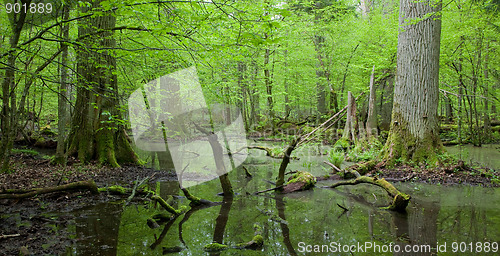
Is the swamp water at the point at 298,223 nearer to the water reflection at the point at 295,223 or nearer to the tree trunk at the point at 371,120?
the water reflection at the point at 295,223

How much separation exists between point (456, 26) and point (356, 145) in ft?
19.3

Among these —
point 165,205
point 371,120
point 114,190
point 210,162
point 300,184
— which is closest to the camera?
point 165,205

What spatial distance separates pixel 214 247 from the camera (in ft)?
11.1

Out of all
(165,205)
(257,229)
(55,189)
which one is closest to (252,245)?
(257,229)

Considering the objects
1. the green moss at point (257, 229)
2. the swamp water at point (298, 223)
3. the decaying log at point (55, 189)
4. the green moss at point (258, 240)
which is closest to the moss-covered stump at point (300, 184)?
the swamp water at point (298, 223)

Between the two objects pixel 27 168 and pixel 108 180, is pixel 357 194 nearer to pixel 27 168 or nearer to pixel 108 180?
pixel 108 180

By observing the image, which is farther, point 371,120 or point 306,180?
point 371,120

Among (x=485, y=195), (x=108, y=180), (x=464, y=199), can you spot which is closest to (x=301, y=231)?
(x=464, y=199)

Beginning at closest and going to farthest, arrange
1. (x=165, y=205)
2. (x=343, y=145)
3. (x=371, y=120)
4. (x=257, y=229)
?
(x=257, y=229), (x=165, y=205), (x=371, y=120), (x=343, y=145)

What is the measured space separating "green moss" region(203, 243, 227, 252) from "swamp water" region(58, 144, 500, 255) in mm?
69

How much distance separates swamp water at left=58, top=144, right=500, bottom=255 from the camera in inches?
135

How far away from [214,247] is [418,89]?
657cm

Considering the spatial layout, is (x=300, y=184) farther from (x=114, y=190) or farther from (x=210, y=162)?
(x=210, y=162)

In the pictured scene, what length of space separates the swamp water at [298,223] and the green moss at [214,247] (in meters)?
0.07
